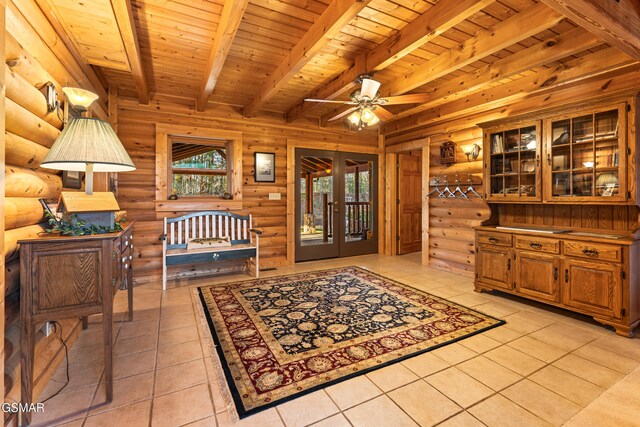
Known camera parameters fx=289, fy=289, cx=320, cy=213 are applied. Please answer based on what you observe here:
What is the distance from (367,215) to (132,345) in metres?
4.84

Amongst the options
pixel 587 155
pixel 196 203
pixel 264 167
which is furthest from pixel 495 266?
pixel 196 203

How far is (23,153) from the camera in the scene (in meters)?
1.69

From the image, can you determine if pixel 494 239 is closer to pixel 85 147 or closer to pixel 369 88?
pixel 369 88

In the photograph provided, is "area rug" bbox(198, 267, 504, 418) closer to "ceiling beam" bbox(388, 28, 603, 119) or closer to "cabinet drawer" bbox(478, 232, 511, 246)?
"cabinet drawer" bbox(478, 232, 511, 246)

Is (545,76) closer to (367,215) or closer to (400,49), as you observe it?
(400,49)

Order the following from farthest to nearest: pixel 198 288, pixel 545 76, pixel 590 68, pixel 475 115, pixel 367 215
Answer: pixel 367 215 → pixel 475 115 → pixel 198 288 → pixel 545 76 → pixel 590 68

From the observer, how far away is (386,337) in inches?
98.1

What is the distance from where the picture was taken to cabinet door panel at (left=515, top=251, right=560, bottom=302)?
3045 millimetres

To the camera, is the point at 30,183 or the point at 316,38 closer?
the point at 30,183

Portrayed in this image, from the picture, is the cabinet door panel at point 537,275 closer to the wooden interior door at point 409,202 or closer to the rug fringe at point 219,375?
the wooden interior door at point 409,202

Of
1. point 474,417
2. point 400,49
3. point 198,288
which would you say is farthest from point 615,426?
point 198,288

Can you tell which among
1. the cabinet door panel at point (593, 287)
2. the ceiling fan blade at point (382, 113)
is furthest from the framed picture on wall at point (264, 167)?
the cabinet door panel at point (593, 287)

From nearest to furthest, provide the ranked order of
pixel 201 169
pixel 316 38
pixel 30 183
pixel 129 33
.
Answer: pixel 30 183 → pixel 129 33 → pixel 316 38 → pixel 201 169

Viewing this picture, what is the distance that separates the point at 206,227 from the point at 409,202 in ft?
14.0
